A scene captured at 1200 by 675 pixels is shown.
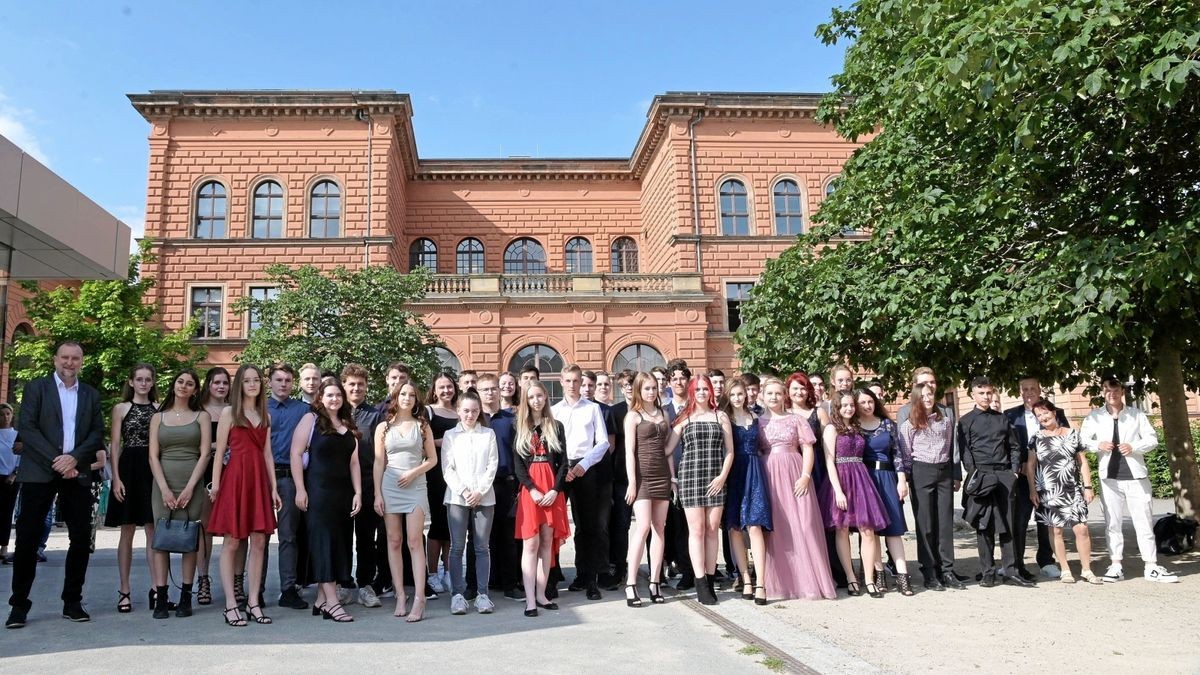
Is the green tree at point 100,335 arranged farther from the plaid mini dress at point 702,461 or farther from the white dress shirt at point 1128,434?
the white dress shirt at point 1128,434

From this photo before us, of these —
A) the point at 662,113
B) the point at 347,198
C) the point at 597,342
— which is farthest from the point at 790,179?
the point at 347,198

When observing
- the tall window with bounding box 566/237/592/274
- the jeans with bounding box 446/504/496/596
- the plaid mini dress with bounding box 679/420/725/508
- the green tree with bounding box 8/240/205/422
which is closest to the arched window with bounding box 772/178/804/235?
the tall window with bounding box 566/237/592/274

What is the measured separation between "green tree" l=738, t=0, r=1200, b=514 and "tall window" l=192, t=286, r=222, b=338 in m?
20.8

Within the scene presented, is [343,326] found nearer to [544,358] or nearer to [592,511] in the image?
[544,358]

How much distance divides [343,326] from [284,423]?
1372 centimetres

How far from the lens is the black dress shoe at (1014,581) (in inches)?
314

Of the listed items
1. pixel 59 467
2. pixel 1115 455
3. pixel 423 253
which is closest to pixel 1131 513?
pixel 1115 455

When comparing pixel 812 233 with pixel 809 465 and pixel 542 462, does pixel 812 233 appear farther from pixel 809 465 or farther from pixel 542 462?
pixel 542 462

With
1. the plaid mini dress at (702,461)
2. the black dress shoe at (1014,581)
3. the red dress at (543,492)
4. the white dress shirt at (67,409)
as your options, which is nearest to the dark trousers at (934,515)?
the black dress shoe at (1014,581)

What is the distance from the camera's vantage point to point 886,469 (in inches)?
313

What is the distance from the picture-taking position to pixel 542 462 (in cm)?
719

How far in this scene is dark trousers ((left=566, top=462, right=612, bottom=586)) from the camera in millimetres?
7809

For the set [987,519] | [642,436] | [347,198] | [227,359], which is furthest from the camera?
[347,198]

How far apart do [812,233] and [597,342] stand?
1512 cm
